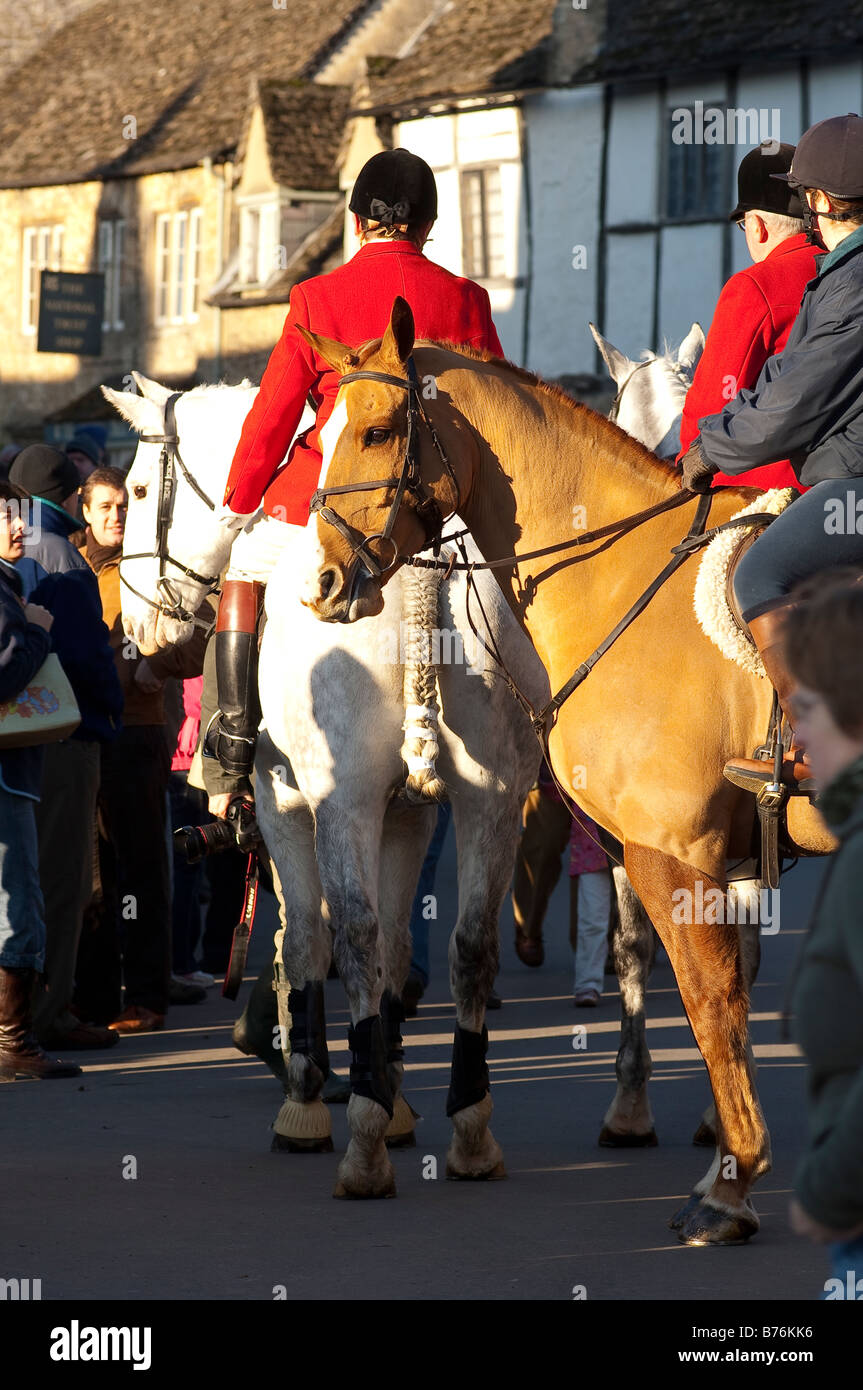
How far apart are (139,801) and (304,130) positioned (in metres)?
28.4

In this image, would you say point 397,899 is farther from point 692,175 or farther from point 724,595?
point 692,175

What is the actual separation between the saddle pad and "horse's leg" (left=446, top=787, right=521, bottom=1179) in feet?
4.20

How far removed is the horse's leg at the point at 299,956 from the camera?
7660 mm

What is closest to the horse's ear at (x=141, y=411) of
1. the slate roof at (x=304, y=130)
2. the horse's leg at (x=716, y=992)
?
the horse's leg at (x=716, y=992)

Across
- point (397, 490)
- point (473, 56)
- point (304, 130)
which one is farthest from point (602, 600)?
point (304, 130)

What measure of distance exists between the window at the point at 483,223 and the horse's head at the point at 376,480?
Answer: 82.3 ft

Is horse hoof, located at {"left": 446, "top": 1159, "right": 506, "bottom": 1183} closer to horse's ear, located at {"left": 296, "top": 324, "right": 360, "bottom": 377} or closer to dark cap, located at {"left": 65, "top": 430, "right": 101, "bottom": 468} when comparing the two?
horse's ear, located at {"left": 296, "top": 324, "right": 360, "bottom": 377}

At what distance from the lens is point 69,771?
10.0 metres

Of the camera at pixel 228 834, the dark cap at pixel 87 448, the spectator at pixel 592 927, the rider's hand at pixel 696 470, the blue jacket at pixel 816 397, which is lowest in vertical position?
the spectator at pixel 592 927

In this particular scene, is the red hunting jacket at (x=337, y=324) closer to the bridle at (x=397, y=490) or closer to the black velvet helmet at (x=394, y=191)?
the black velvet helmet at (x=394, y=191)

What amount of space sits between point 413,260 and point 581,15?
78.3ft

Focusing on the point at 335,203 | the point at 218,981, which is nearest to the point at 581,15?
the point at 335,203

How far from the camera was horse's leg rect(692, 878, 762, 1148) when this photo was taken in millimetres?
6588

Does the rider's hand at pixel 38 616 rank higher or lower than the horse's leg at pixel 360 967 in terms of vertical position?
higher
